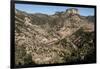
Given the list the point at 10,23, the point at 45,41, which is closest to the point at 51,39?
the point at 45,41

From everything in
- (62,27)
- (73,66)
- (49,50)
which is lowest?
(73,66)

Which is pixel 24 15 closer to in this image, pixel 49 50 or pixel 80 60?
→ pixel 49 50
